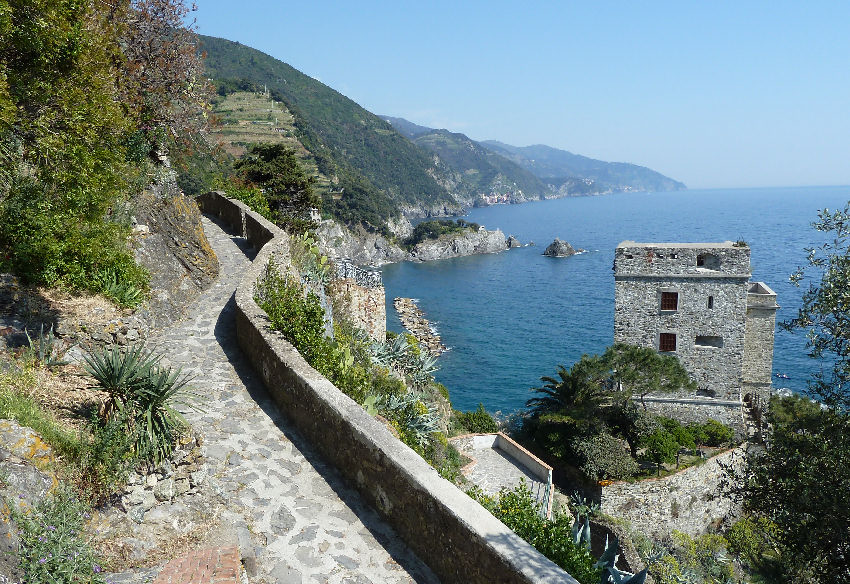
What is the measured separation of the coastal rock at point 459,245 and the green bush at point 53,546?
10678 cm

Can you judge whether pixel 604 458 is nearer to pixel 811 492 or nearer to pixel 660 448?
pixel 660 448

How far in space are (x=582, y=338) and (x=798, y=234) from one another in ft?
305

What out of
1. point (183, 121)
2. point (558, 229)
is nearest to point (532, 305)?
point (183, 121)

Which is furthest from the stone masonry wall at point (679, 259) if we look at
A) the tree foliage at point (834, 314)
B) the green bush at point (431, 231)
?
the green bush at point (431, 231)

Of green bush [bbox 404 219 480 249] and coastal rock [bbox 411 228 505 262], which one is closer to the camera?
coastal rock [bbox 411 228 505 262]

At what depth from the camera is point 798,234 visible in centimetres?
12012

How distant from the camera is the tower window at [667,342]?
1099 inches

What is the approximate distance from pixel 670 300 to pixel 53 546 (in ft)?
91.4

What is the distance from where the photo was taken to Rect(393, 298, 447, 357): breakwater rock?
5353 cm

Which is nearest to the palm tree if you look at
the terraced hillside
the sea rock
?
the terraced hillside

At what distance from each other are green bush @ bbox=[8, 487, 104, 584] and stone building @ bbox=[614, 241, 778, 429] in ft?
86.5

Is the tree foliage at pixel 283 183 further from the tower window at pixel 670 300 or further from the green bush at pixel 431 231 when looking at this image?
the green bush at pixel 431 231

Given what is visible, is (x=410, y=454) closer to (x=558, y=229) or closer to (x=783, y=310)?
(x=783, y=310)

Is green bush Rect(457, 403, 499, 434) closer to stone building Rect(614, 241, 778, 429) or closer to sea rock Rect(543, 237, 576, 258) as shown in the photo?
stone building Rect(614, 241, 778, 429)
